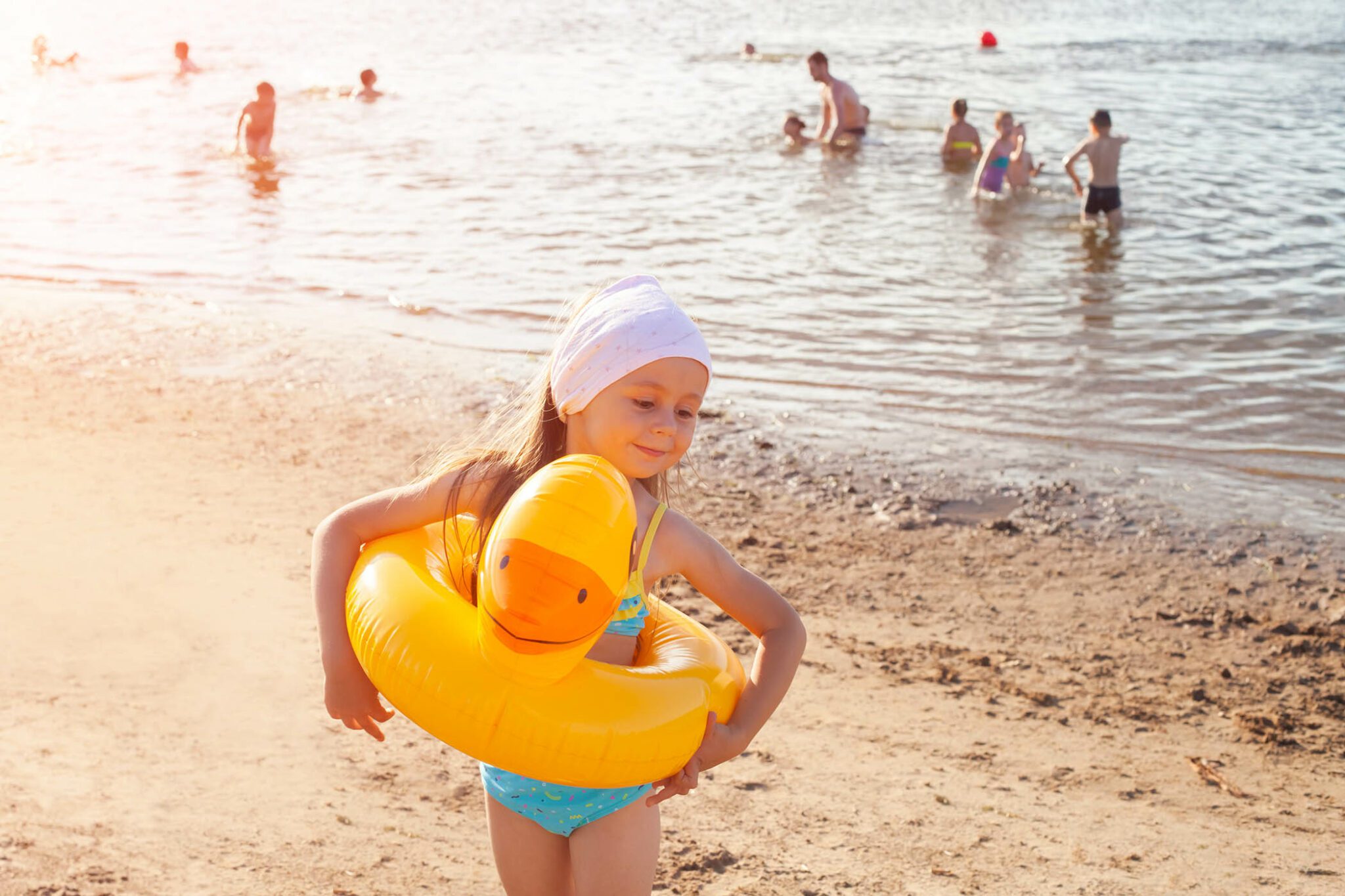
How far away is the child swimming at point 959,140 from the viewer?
15.2 m

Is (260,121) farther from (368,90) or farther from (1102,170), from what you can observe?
(1102,170)

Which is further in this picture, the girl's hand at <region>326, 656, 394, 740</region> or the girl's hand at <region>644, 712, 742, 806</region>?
the girl's hand at <region>326, 656, 394, 740</region>

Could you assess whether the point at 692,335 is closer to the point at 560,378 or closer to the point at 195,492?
the point at 560,378

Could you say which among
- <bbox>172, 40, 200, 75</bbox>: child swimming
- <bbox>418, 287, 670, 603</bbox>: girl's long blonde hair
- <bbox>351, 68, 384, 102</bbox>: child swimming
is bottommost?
<bbox>418, 287, 670, 603</bbox>: girl's long blonde hair

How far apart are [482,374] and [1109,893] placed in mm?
5346

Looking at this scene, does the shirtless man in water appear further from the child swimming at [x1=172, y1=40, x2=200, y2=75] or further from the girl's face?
the girl's face

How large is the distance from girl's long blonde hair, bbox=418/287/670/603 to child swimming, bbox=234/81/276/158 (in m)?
14.3

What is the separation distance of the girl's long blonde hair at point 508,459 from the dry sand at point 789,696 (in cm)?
115

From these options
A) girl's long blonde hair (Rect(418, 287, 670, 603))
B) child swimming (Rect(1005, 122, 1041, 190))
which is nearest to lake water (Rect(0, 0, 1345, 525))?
child swimming (Rect(1005, 122, 1041, 190))

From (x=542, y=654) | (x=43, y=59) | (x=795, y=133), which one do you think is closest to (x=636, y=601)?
(x=542, y=654)

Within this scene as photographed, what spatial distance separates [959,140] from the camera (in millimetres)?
15266

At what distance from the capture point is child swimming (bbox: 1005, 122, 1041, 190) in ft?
44.3

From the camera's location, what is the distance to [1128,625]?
487 cm

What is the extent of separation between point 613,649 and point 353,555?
538 mm
